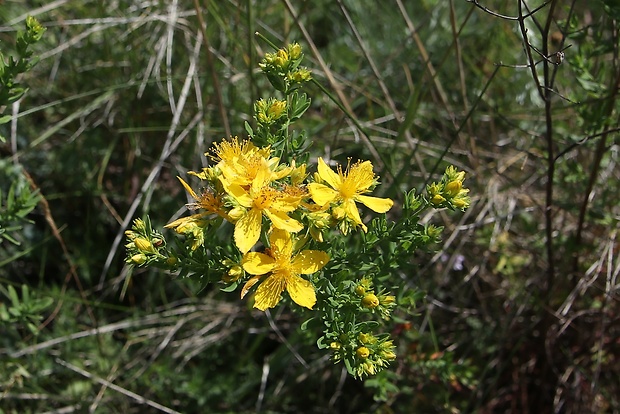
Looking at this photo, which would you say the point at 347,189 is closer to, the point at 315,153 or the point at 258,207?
the point at 258,207

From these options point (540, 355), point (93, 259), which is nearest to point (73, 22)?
point (93, 259)

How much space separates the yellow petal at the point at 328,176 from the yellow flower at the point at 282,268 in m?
0.16

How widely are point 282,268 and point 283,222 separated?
0.41 feet

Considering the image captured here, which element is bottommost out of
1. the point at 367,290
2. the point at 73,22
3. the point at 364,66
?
the point at 367,290

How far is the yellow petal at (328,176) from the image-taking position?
1.51 metres

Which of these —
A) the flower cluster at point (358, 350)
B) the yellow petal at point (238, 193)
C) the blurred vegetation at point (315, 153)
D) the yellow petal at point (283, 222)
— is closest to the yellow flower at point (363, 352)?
the flower cluster at point (358, 350)

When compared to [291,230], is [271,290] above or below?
below

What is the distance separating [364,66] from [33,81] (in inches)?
63.4

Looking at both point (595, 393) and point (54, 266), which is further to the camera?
point (54, 266)

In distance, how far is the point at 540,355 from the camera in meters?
2.56

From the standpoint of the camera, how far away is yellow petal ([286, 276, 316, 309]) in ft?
4.82

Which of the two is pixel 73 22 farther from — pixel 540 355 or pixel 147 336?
pixel 540 355

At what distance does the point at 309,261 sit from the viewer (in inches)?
59.3

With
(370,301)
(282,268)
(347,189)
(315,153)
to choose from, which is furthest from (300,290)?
(315,153)
